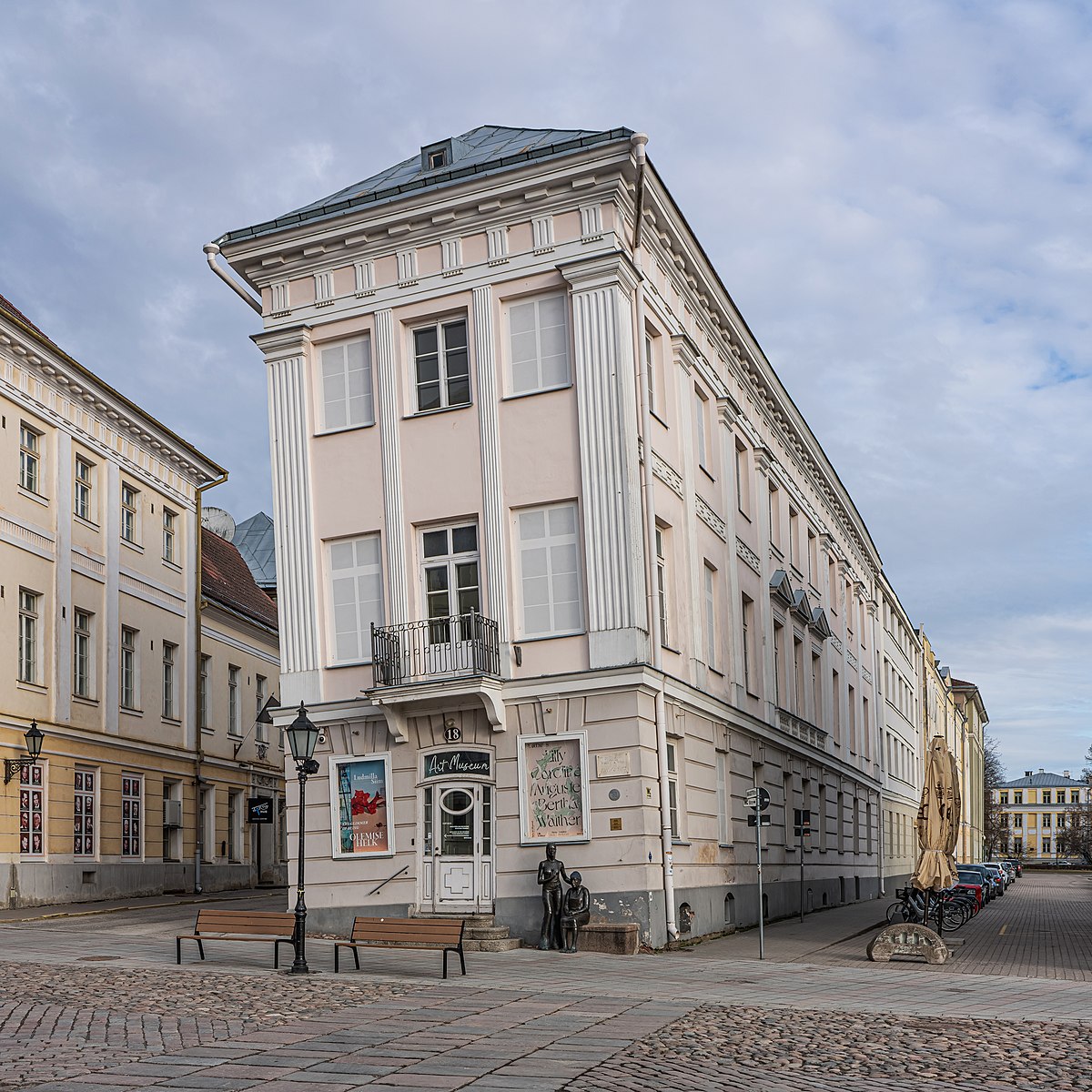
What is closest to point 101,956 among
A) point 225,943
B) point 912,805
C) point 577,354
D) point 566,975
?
point 225,943

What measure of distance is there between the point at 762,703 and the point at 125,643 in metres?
16.1

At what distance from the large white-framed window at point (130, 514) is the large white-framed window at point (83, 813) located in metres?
6.23

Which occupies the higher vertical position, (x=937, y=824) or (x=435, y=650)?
(x=435, y=650)

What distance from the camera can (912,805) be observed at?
221 ft

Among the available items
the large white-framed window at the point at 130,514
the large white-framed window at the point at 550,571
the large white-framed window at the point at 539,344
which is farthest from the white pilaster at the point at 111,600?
the large white-framed window at the point at 550,571

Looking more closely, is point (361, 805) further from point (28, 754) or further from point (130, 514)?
point (130, 514)

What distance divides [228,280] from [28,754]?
11.7 metres

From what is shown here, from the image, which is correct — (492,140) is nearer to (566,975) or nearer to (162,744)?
(566,975)

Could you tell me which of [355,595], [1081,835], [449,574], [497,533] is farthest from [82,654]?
[1081,835]

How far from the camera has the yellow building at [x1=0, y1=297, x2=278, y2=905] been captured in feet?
100

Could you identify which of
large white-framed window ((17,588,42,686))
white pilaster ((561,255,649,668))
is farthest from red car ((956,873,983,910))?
large white-framed window ((17,588,42,686))

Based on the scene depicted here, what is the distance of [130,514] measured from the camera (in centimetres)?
3653

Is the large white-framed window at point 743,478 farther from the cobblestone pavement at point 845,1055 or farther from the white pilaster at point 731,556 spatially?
the cobblestone pavement at point 845,1055

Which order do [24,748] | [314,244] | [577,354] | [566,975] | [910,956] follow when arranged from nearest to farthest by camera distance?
[566,975]
[910,956]
[577,354]
[314,244]
[24,748]
